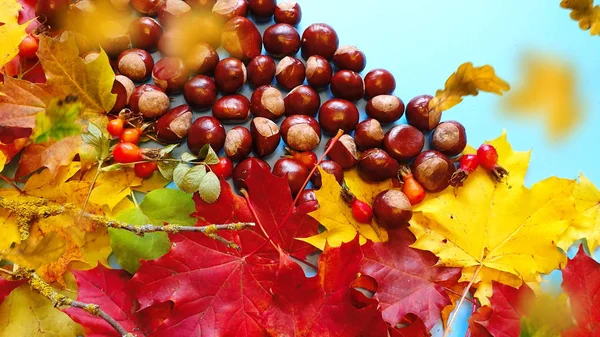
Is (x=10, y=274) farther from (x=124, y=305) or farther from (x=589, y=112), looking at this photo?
(x=589, y=112)

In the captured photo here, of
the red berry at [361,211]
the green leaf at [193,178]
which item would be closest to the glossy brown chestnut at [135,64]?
the green leaf at [193,178]

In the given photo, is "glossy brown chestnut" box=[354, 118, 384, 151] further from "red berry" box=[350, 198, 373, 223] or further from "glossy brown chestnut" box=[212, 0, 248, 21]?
"glossy brown chestnut" box=[212, 0, 248, 21]

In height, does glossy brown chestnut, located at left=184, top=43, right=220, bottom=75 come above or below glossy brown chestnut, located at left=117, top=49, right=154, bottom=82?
above

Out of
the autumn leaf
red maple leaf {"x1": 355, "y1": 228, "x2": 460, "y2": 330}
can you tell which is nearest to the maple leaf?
red maple leaf {"x1": 355, "y1": 228, "x2": 460, "y2": 330}

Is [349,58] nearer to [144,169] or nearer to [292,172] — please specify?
[292,172]

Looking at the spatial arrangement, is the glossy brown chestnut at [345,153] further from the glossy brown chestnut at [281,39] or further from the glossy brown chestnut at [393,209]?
the glossy brown chestnut at [281,39]

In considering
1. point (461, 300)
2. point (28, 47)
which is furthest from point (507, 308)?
point (28, 47)

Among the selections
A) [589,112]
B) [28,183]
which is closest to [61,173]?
[28,183]
